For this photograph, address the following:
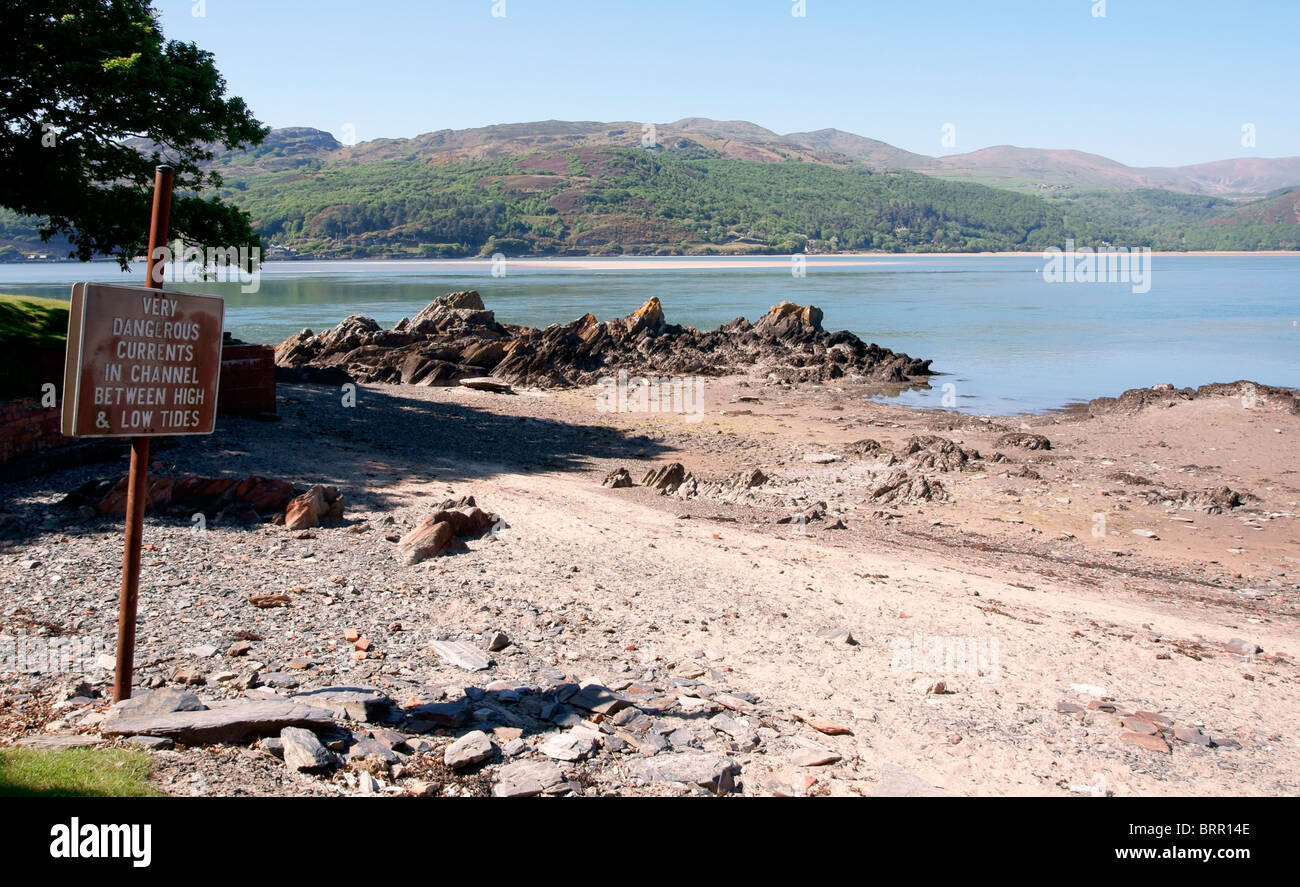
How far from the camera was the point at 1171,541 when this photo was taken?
13.3m

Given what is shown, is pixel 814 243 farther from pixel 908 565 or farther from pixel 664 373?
pixel 908 565

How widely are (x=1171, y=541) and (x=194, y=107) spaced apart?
15.7 metres

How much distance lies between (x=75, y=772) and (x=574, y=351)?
28.0 m

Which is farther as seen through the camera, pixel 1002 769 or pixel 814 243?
pixel 814 243

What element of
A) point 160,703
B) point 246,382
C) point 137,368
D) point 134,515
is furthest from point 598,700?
point 246,382

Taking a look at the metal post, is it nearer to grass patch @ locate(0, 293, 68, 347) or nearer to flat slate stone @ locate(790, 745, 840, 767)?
flat slate stone @ locate(790, 745, 840, 767)

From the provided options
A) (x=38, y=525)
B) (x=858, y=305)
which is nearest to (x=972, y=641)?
(x=38, y=525)

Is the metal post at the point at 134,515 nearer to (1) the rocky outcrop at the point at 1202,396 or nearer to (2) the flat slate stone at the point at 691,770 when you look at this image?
(2) the flat slate stone at the point at 691,770

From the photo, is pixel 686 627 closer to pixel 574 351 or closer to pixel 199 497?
pixel 199 497

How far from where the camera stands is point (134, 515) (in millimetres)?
5625

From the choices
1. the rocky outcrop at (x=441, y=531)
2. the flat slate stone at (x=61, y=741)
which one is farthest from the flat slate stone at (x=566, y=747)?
the rocky outcrop at (x=441, y=531)

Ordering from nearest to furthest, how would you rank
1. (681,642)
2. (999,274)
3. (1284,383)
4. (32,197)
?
(681,642)
(32,197)
(1284,383)
(999,274)

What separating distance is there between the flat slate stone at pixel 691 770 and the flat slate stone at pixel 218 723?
1.78 m

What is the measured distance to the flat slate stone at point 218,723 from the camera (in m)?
5.26
